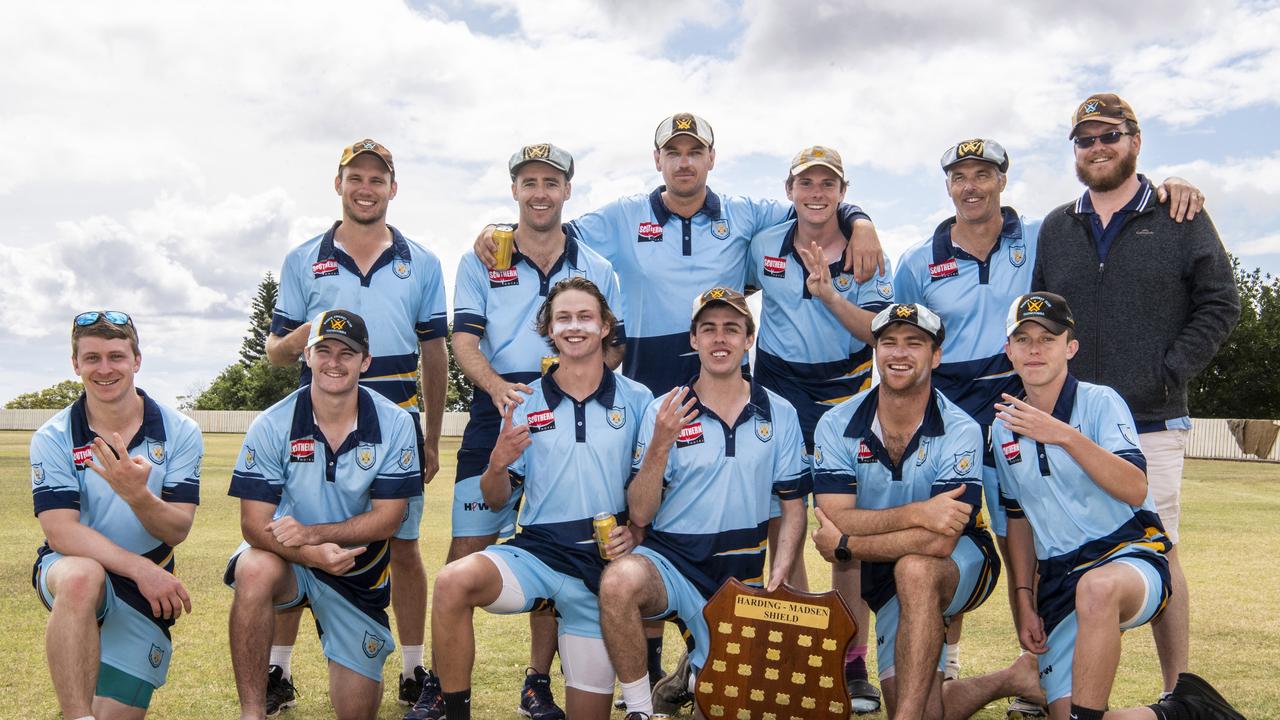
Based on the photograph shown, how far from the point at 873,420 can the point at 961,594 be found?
95 cm

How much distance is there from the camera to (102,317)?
505 cm

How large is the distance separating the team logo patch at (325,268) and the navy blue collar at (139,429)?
1.27m

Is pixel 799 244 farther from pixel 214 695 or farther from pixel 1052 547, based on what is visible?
pixel 214 695

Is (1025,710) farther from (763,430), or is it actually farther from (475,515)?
(475,515)

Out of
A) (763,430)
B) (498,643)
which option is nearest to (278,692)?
(498,643)

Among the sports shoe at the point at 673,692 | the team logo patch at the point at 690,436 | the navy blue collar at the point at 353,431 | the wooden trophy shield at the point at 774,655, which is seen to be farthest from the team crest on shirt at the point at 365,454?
the sports shoe at the point at 673,692

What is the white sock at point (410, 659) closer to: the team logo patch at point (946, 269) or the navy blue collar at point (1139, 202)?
the team logo patch at point (946, 269)

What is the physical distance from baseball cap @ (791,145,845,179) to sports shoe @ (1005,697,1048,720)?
3186mm

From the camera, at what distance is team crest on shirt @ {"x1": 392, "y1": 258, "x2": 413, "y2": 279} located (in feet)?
19.8

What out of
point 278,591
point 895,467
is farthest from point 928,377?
point 278,591

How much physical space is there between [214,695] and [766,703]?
10.5 ft

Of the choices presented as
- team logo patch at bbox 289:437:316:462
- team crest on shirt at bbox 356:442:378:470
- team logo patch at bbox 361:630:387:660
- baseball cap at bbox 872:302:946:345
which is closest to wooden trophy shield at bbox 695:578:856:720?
baseball cap at bbox 872:302:946:345

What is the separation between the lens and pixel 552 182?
6.00m

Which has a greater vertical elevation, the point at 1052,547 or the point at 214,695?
the point at 1052,547
